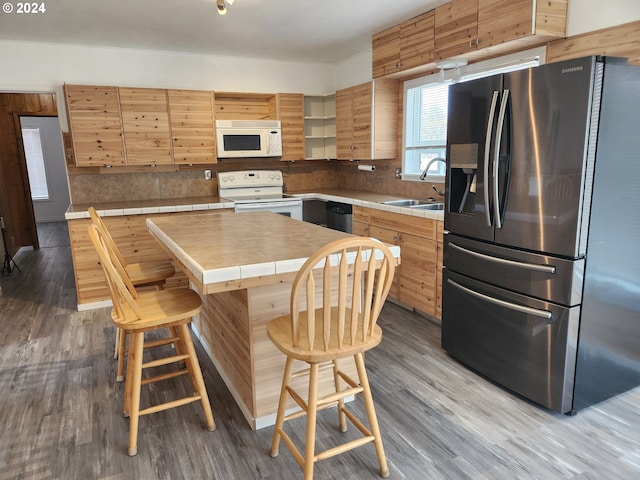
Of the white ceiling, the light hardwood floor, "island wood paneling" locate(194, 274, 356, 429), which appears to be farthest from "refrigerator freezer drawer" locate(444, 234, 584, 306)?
the white ceiling

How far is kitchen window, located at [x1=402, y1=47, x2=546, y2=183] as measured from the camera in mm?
3621

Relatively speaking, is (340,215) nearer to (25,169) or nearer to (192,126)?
(192,126)

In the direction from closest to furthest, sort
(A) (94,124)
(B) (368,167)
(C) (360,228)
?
1. (A) (94,124)
2. (C) (360,228)
3. (B) (368,167)

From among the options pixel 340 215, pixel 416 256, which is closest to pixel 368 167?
pixel 340 215

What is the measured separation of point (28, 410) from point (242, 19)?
315 centimetres

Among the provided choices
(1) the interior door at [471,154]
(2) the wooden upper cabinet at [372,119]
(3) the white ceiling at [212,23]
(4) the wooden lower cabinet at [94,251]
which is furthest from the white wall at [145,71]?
(1) the interior door at [471,154]

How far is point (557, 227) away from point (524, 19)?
55.2 inches

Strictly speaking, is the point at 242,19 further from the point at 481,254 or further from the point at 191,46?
the point at 481,254

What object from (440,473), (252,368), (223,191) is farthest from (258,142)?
(440,473)

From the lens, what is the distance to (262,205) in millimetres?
4516

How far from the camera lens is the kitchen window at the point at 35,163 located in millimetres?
8633

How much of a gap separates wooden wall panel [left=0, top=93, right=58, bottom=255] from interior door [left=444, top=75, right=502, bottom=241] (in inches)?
235

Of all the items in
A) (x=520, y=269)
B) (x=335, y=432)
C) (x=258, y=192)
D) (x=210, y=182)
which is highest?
(x=210, y=182)

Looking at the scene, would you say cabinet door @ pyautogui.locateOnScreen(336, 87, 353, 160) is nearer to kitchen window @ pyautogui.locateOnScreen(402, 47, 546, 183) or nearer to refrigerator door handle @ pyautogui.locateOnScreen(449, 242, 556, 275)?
kitchen window @ pyautogui.locateOnScreen(402, 47, 546, 183)
